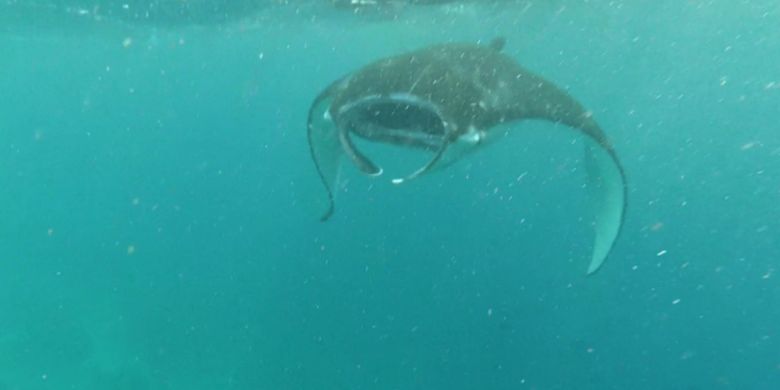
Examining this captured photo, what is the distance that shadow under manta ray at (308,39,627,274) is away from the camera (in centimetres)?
425

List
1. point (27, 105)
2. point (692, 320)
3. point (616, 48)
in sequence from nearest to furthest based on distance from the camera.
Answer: point (692, 320) < point (616, 48) < point (27, 105)

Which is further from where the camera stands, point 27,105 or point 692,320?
point 27,105

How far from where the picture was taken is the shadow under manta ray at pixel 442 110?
14.0 feet

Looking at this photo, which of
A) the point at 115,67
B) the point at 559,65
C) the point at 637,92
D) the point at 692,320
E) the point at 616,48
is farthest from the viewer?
the point at 637,92

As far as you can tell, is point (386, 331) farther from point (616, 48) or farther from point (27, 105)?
point (27, 105)

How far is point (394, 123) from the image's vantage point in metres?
4.66

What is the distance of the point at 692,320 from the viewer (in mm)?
17781

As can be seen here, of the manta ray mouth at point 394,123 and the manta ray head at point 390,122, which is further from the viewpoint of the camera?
the manta ray mouth at point 394,123

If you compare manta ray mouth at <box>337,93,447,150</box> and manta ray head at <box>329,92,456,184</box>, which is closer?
manta ray head at <box>329,92,456,184</box>

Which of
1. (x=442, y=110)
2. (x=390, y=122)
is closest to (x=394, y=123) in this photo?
(x=390, y=122)

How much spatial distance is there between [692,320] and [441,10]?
36.9 ft

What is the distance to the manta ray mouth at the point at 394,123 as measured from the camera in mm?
4410

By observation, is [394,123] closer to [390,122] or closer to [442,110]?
[390,122]

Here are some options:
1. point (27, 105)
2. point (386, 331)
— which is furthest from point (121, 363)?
point (27, 105)
